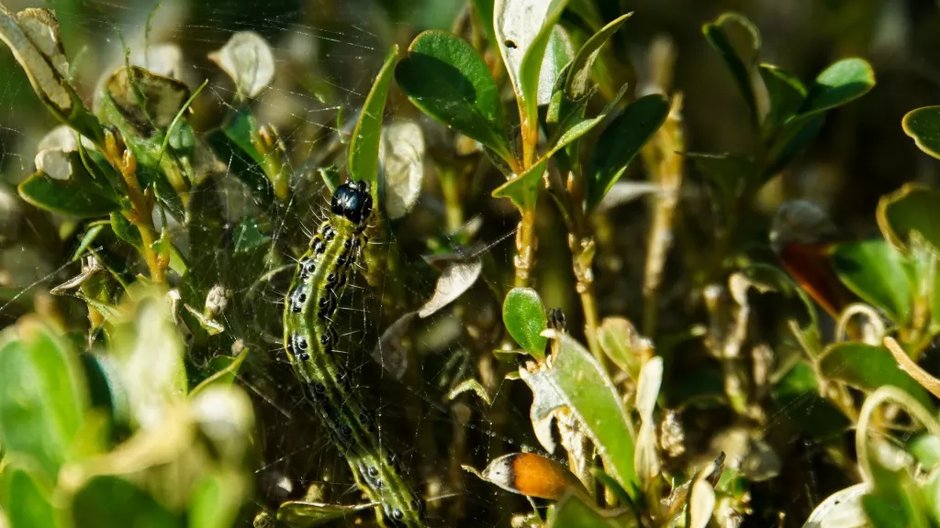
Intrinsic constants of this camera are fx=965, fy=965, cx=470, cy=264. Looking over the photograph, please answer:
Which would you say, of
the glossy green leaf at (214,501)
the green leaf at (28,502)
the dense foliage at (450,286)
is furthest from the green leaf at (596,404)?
the green leaf at (28,502)

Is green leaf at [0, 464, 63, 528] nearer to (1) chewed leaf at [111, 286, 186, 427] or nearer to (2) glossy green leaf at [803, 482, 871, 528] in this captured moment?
(1) chewed leaf at [111, 286, 186, 427]

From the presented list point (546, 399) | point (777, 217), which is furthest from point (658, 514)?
point (777, 217)

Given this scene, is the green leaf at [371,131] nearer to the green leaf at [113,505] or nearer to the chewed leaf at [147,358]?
the chewed leaf at [147,358]

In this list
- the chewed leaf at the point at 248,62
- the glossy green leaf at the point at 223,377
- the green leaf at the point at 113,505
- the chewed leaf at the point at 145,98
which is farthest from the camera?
the chewed leaf at the point at 248,62

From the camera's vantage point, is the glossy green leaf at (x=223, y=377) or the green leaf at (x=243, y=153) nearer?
the glossy green leaf at (x=223, y=377)

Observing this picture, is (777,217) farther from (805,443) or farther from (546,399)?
(546,399)
